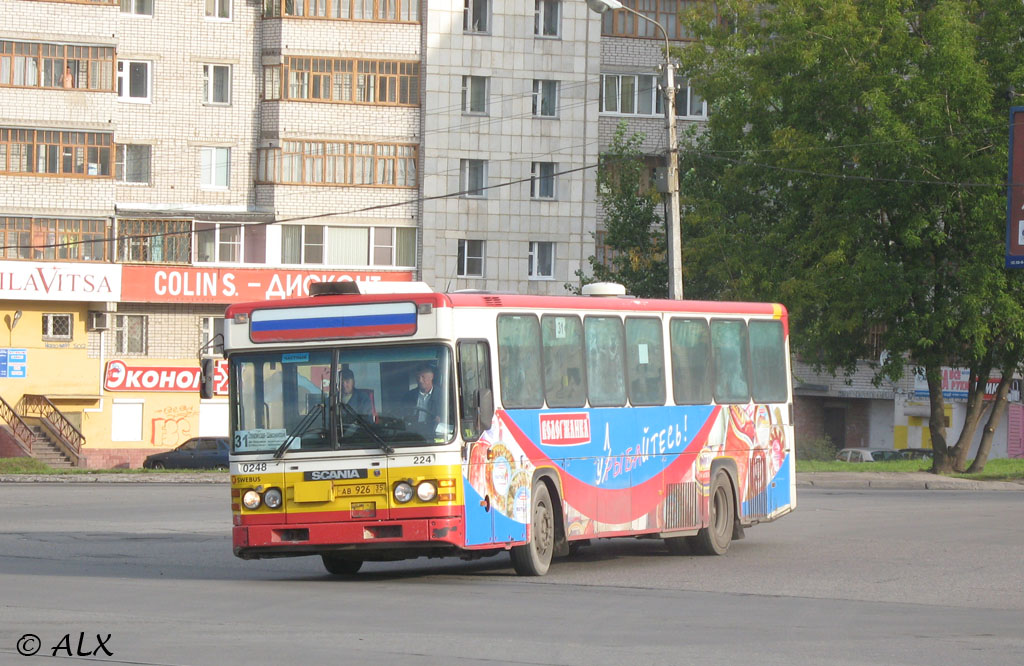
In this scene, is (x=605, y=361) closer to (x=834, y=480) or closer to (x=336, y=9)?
(x=834, y=480)

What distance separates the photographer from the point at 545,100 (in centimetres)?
5475

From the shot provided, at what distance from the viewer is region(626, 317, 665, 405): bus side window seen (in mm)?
17562

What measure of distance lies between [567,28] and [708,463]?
37.8 meters

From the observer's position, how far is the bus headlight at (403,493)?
1463 cm

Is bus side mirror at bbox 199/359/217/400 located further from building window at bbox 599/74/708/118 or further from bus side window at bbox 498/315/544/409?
building window at bbox 599/74/708/118

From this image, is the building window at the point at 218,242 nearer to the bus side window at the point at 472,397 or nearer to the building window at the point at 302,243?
the building window at the point at 302,243

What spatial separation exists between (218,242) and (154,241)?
1957 millimetres

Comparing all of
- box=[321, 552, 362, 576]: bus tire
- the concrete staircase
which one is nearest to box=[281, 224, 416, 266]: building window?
the concrete staircase

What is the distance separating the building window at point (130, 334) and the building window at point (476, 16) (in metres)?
13.8

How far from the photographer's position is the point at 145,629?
11336mm

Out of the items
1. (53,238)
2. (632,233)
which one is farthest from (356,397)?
(53,238)

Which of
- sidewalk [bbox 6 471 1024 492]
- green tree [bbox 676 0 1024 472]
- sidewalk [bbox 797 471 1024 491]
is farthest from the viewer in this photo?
green tree [bbox 676 0 1024 472]
